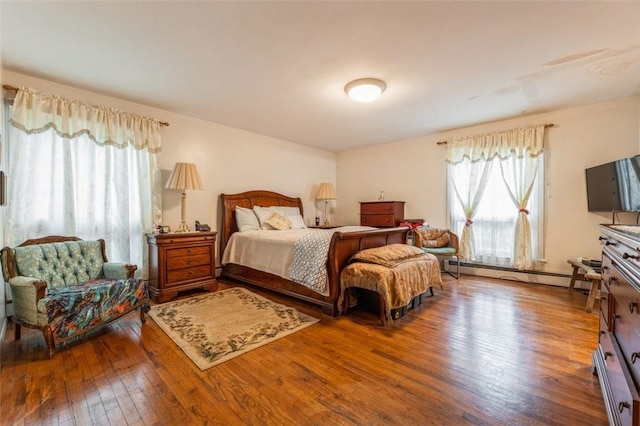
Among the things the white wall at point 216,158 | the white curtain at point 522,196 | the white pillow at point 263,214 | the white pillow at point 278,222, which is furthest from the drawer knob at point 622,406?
the white wall at point 216,158

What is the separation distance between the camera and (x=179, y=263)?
10.8 feet

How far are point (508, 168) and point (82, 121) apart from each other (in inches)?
222

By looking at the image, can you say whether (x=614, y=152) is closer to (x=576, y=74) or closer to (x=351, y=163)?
(x=576, y=74)

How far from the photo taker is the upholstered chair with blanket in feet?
13.5

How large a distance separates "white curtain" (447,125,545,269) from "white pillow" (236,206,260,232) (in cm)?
341

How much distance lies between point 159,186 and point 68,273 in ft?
4.83

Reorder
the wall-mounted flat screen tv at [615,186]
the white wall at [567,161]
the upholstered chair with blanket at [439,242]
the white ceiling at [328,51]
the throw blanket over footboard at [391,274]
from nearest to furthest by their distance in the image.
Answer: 1. the white ceiling at [328,51]
2. the throw blanket over footboard at [391,274]
3. the wall-mounted flat screen tv at [615,186]
4. the white wall at [567,161]
5. the upholstered chair with blanket at [439,242]

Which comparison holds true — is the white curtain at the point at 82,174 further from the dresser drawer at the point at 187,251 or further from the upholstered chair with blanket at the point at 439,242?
the upholstered chair with blanket at the point at 439,242

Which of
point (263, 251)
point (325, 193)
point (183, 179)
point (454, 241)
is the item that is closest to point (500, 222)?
point (454, 241)

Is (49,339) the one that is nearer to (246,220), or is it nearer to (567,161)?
(246,220)

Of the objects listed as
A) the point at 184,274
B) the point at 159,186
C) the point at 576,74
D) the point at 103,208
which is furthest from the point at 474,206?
the point at 103,208

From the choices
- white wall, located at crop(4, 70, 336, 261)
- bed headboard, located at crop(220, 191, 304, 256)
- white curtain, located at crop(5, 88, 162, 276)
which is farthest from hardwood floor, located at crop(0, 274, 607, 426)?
white wall, located at crop(4, 70, 336, 261)

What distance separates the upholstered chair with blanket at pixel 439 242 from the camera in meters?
4.12

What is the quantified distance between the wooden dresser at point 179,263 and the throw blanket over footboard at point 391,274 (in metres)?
1.91
